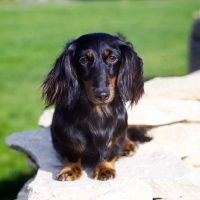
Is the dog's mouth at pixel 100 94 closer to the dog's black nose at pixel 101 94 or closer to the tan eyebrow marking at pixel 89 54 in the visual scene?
the dog's black nose at pixel 101 94

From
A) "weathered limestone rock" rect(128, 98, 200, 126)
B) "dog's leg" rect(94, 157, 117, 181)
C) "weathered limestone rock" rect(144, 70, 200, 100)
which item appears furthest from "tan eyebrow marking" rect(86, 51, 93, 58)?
"weathered limestone rock" rect(144, 70, 200, 100)

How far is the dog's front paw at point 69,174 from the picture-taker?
3.40 m

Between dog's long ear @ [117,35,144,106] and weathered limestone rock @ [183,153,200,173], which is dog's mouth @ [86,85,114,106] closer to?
dog's long ear @ [117,35,144,106]

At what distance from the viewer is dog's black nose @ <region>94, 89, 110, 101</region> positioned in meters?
3.11

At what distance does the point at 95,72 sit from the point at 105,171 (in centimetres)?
66

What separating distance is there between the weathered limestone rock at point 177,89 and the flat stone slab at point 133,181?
564 millimetres

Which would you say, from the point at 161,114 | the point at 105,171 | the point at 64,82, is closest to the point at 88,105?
the point at 64,82

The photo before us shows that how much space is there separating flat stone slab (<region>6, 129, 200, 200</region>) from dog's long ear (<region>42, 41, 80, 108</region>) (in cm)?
51

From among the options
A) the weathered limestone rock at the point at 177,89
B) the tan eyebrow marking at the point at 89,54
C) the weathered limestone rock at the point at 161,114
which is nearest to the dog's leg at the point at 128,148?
the weathered limestone rock at the point at 161,114

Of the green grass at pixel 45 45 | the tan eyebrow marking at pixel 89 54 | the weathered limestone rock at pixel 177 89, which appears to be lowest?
the green grass at pixel 45 45

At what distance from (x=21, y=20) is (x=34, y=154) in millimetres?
14848

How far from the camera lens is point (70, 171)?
3457 mm

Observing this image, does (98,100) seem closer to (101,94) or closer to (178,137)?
(101,94)

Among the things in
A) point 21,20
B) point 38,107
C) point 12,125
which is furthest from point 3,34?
point 12,125
